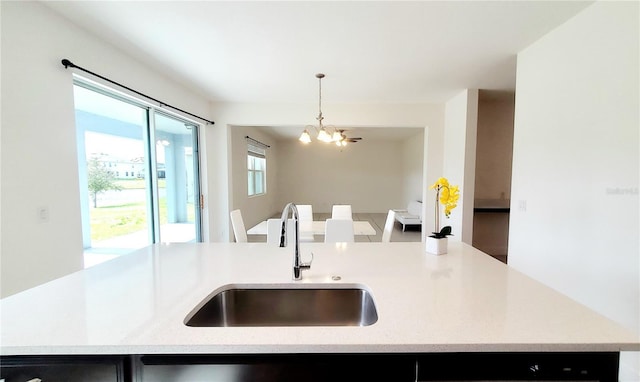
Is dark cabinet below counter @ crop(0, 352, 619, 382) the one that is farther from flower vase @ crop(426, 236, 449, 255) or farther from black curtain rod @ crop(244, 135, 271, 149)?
black curtain rod @ crop(244, 135, 271, 149)

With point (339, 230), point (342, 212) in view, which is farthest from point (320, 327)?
point (342, 212)

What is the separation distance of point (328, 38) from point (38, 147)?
2.33m

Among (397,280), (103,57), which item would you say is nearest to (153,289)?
(397,280)

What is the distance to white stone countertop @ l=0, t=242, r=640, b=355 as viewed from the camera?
753mm

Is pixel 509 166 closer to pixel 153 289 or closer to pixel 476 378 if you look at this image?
pixel 476 378

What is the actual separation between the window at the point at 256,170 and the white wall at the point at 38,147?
4.23 metres

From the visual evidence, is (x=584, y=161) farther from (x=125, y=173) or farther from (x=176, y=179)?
(x=176, y=179)

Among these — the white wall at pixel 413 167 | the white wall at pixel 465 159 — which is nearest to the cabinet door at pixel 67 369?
the white wall at pixel 465 159

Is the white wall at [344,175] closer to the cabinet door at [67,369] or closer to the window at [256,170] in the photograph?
the window at [256,170]

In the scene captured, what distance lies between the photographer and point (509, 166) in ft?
13.6

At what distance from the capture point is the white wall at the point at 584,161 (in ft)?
5.30

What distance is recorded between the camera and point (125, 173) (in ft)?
8.96

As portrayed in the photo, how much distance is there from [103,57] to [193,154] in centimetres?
194

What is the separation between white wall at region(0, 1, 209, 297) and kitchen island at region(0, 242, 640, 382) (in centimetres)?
88
